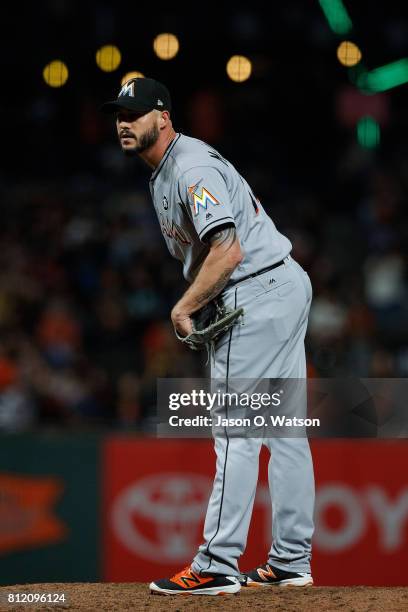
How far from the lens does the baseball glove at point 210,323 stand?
4.43 meters

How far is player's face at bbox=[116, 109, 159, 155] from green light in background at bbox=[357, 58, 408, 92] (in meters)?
5.62

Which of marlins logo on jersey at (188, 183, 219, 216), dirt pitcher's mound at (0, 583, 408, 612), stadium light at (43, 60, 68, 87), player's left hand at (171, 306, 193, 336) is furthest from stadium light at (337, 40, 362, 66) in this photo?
dirt pitcher's mound at (0, 583, 408, 612)

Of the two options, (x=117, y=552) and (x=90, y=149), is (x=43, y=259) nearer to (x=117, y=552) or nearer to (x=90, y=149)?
(x=90, y=149)

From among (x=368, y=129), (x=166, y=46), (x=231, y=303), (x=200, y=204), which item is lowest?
(x=231, y=303)

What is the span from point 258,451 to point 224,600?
0.59m

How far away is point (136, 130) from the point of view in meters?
4.49

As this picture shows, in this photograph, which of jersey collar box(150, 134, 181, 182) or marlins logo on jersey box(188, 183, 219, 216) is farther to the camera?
jersey collar box(150, 134, 181, 182)

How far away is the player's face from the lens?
4492mm

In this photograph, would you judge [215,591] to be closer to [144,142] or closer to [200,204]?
[200,204]

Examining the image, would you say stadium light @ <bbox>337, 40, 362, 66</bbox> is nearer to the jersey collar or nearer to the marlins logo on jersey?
the jersey collar

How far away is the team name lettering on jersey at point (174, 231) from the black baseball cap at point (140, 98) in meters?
0.46

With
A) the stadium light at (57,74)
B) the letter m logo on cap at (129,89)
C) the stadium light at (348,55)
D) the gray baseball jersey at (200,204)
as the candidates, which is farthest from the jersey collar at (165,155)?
the stadium light at (57,74)

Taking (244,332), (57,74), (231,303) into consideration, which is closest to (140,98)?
(231,303)

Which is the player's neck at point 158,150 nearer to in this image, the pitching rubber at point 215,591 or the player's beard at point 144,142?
the player's beard at point 144,142
